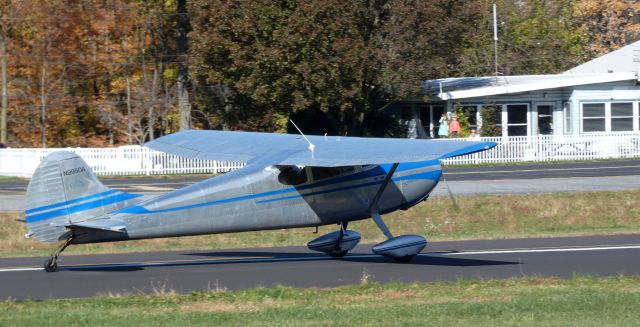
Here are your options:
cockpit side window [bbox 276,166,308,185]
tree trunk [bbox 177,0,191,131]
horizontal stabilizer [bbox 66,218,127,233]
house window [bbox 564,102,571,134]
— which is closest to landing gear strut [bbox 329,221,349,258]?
cockpit side window [bbox 276,166,308,185]

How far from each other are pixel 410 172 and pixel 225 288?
434 centimetres

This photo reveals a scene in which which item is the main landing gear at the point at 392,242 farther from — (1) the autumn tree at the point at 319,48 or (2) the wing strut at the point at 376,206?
(1) the autumn tree at the point at 319,48

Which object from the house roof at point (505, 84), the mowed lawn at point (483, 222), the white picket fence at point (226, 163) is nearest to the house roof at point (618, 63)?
the house roof at point (505, 84)

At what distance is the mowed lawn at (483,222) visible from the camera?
22.4 m

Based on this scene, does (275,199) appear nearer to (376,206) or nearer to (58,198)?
(376,206)

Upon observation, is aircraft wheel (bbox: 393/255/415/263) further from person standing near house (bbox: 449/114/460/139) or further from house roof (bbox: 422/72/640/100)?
house roof (bbox: 422/72/640/100)

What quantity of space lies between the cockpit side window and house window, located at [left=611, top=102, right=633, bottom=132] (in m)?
30.6

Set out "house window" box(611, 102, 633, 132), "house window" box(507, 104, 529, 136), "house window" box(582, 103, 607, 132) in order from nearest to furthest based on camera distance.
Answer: "house window" box(582, 103, 607, 132)
"house window" box(611, 102, 633, 132)
"house window" box(507, 104, 529, 136)

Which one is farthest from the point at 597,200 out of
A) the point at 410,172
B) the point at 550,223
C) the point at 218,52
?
the point at 218,52

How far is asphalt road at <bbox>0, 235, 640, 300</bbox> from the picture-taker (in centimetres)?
1416

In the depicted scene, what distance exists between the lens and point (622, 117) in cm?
4391

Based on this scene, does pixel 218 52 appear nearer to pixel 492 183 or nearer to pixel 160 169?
pixel 160 169

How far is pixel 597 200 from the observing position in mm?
26906

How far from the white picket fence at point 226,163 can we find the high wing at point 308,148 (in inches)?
725
